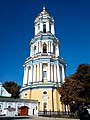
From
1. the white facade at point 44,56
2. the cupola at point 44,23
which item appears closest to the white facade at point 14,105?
the white facade at point 44,56

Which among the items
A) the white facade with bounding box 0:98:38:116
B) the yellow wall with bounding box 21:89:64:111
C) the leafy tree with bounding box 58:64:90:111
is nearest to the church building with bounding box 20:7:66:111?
the yellow wall with bounding box 21:89:64:111

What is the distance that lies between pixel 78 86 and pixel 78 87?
227 mm

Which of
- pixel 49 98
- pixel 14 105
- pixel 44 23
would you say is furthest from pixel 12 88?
pixel 44 23

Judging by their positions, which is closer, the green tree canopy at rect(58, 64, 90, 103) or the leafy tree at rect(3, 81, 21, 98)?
the green tree canopy at rect(58, 64, 90, 103)

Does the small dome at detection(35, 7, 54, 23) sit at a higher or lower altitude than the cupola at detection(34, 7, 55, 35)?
higher

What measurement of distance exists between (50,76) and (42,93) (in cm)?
527

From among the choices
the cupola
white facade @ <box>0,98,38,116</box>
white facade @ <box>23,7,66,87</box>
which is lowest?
white facade @ <box>0,98,38,116</box>

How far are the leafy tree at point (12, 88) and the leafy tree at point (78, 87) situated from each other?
82.1ft

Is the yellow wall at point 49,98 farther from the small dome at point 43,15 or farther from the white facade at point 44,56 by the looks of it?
the small dome at point 43,15

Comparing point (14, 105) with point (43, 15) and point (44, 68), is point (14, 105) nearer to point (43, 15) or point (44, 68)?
point (44, 68)

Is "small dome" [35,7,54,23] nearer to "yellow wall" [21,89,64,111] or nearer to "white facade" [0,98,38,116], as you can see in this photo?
"yellow wall" [21,89,64,111]

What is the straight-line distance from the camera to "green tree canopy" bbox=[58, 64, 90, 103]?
40.8 metres

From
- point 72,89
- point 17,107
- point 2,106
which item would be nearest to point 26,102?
point 17,107

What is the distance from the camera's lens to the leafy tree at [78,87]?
40750 mm
